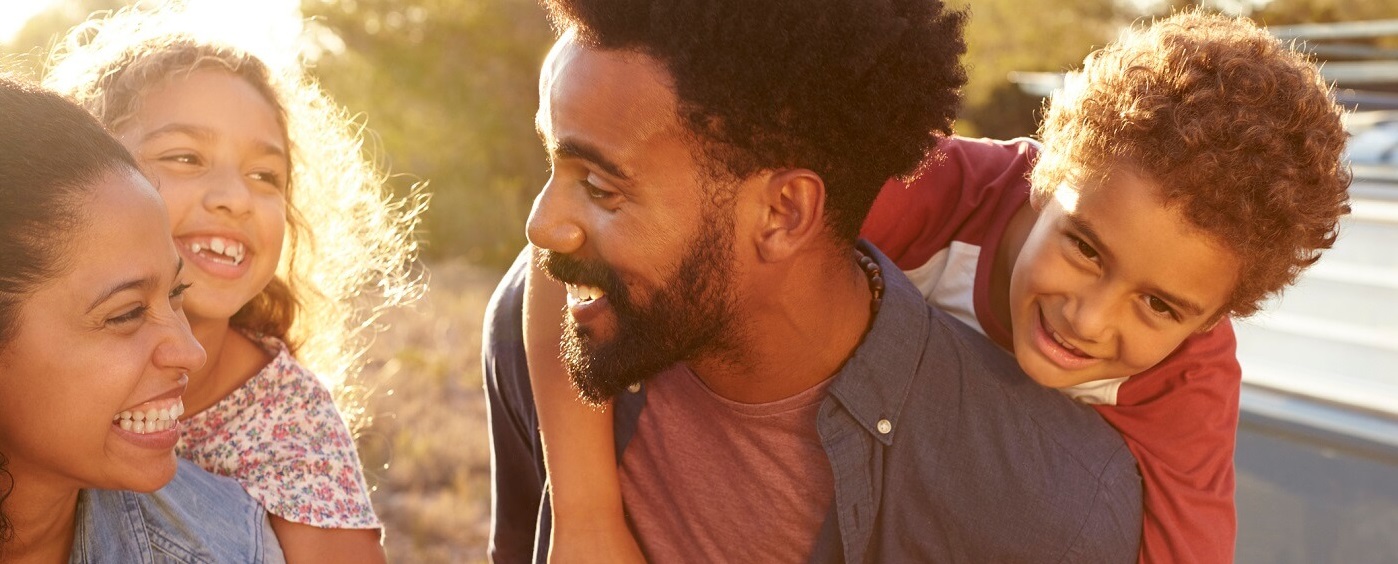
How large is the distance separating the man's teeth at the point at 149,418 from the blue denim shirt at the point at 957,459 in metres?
1.10

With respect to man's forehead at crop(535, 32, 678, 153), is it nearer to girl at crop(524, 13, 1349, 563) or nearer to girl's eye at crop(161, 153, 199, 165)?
girl at crop(524, 13, 1349, 563)

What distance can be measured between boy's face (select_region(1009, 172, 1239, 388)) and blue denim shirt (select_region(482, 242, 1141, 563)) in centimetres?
11

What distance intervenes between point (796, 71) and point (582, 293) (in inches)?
21.9

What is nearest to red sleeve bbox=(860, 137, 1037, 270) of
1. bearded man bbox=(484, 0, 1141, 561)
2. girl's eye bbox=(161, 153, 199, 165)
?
bearded man bbox=(484, 0, 1141, 561)

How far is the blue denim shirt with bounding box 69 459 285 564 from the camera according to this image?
211 cm

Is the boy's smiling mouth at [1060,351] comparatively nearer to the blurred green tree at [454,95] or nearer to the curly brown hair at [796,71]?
the curly brown hair at [796,71]

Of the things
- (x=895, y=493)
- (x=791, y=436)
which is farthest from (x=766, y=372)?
(x=895, y=493)

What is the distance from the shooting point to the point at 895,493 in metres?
2.29

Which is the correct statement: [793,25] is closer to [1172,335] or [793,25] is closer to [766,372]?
[766,372]

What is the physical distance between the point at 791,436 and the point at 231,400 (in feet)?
3.85

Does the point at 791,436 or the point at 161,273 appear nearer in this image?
the point at 161,273

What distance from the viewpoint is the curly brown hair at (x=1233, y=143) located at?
2.01 m

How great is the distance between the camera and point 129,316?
195 centimetres

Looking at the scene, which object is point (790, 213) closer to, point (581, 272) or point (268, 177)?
point (581, 272)
